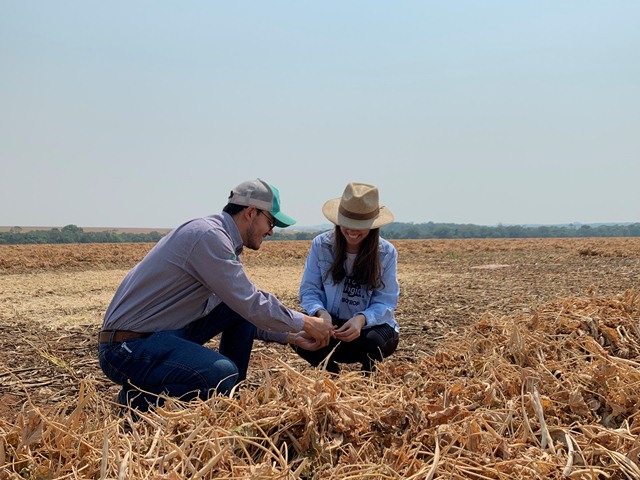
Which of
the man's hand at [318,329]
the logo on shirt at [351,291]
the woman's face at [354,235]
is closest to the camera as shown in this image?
the man's hand at [318,329]

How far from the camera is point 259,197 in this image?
10.6 feet

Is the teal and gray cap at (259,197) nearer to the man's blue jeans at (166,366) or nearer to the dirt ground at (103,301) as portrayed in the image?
the man's blue jeans at (166,366)

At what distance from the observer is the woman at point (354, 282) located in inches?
152

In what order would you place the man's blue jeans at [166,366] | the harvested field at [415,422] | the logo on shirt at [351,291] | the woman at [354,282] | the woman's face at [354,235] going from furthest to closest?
the logo on shirt at [351,291]
the woman's face at [354,235]
the woman at [354,282]
the man's blue jeans at [166,366]
the harvested field at [415,422]

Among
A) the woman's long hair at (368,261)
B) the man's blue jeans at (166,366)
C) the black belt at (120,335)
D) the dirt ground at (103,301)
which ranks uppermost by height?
the woman's long hair at (368,261)

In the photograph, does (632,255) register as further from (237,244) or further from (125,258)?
(237,244)

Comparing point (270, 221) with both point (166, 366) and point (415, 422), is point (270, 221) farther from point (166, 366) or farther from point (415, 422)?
point (415, 422)

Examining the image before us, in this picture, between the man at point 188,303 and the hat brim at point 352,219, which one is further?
the hat brim at point 352,219

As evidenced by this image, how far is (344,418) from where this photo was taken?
2180 mm

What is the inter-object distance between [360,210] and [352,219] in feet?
0.28

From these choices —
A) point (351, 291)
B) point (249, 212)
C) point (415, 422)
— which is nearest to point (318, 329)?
point (351, 291)

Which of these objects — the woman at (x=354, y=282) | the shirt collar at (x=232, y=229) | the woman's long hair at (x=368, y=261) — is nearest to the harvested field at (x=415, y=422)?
the woman at (x=354, y=282)

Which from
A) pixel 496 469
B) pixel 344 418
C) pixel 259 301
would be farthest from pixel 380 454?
pixel 259 301

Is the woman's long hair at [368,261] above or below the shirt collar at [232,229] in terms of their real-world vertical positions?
below
